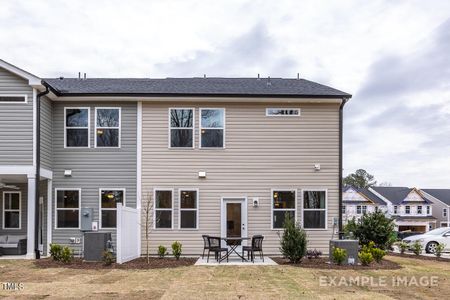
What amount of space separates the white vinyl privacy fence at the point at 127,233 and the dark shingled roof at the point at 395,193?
43617 millimetres

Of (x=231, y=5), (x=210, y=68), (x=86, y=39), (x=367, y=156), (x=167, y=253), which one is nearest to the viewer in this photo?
(x=231, y=5)

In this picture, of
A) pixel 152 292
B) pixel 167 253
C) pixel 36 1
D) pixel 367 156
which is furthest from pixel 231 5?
pixel 367 156

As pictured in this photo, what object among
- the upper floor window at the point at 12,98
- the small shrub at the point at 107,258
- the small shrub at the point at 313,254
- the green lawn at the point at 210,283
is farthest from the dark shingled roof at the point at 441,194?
the upper floor window at the point at 12,98

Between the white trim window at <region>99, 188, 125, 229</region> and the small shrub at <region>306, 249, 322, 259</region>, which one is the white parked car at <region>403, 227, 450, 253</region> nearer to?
the small shrub at <region>306, 249, 322, 259</region>

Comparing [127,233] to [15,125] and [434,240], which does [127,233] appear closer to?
[15,125]

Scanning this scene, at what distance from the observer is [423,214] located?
2110 inches

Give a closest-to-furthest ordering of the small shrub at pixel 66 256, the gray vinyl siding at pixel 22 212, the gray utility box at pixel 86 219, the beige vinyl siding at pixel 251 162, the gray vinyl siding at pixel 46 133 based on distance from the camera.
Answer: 1. the small shrub at pixel 66 256
2. the gray vinyl siding at pixel 46 133
3. the gray utility box at pixel 86 219
4. the beige vinyl siding at pixel 251 162
5. the gray vinyl siding at pixel 22 212

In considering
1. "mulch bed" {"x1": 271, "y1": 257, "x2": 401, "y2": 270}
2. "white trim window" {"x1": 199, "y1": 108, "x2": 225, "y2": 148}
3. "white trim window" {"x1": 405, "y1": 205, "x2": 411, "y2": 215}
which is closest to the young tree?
"white trim window" {"x1": 405, "y1": 205, "x2": 411, "y2": 215}

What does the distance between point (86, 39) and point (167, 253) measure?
8.41 meters

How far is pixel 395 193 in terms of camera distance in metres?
55.0

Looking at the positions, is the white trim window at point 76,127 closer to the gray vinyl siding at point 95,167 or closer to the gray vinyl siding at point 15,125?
the gray vinyl siding at point 95,167

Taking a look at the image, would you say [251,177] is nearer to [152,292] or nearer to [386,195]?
[152,292]

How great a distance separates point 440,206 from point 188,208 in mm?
47611

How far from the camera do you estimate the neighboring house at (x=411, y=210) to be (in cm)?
5312
